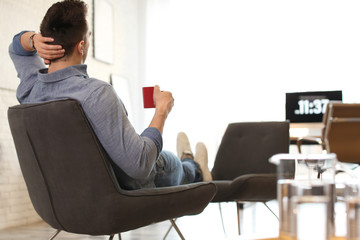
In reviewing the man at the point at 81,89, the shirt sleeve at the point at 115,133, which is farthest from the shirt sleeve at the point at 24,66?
the shirt sleeve at the point at 115,133

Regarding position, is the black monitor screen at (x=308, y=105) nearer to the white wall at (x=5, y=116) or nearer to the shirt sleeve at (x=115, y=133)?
the white wall at (x=5, y=116)

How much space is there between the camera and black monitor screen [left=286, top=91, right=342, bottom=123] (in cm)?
552

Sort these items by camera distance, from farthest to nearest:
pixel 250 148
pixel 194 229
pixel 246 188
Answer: pixel 194 229 < pixel 250 148 < pixel 246 188

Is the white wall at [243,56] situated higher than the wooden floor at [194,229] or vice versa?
the white wall at [243,56]

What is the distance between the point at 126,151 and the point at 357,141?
9.82ft

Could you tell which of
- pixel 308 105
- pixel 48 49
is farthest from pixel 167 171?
pixel 308 105

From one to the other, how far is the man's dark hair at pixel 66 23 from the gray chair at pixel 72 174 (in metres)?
0.31

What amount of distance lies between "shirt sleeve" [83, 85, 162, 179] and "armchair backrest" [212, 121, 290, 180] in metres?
1.44

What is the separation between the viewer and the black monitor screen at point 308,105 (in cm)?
552

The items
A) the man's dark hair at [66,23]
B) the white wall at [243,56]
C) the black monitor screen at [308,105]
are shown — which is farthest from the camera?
the white wall at [243,56]

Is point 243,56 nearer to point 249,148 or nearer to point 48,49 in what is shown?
point 249,148

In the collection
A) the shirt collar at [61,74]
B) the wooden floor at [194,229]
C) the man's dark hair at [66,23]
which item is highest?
the man's dark hair at [66,23]

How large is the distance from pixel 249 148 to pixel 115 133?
1.59m

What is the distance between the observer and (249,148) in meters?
2.83
